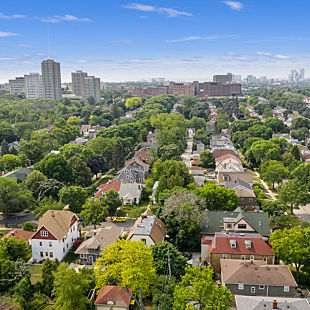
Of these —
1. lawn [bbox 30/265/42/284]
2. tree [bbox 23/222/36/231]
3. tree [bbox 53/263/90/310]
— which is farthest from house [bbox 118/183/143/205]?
tree [bbox 53/263/90/310]

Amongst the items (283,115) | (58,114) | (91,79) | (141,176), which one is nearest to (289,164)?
(141,176)

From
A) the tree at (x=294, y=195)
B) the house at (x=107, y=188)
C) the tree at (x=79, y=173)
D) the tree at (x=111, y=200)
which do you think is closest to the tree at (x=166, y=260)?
the tree at (x=111, y=200)

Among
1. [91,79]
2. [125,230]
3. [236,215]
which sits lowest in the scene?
[125,230]

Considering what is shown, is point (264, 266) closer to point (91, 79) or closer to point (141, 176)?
point (141, 176)

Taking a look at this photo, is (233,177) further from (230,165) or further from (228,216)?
(228,216)

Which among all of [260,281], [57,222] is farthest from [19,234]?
[260,281]

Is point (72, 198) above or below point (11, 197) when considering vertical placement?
below

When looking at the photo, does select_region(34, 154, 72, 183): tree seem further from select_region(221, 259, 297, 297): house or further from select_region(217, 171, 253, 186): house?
select_region(221, 259, 297, 297): house
